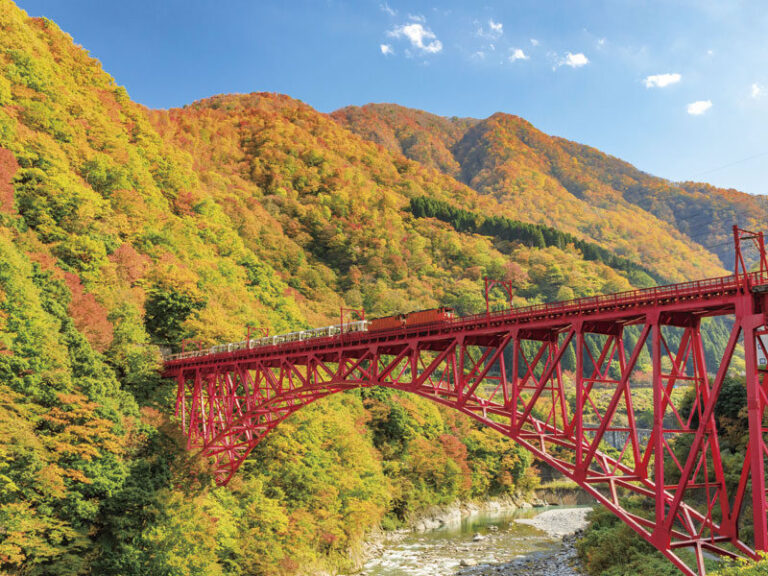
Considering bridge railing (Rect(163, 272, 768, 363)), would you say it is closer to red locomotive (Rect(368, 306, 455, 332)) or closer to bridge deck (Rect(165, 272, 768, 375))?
bridge deck (Rect(165, 272, 768, 375))

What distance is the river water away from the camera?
3591 cm

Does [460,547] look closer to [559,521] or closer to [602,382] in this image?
[559,521]

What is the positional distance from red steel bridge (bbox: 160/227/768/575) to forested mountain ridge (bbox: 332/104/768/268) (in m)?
121

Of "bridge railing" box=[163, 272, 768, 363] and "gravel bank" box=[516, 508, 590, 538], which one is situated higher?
"bridge railing" box=[163, 272, 768, 363]

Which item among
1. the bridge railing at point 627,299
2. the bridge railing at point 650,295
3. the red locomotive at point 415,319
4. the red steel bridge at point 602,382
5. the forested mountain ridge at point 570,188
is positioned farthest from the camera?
the forested mountain ridge at point 570,188

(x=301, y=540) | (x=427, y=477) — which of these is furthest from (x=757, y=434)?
(x=427, y=477)

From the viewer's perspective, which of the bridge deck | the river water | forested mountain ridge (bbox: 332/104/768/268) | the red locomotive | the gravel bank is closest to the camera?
the bridge deck

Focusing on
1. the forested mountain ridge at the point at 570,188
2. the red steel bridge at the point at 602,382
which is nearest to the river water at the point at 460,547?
the red steel bridge at the point at 602,382

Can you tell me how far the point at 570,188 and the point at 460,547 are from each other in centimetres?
15899

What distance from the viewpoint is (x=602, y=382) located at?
789 inches

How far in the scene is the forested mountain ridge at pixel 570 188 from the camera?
154m

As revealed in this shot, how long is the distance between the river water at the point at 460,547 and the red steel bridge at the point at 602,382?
10.0 meters

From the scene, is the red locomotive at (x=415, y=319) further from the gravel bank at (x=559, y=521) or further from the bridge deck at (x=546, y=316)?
the gravel bank at (x=559, y=521)

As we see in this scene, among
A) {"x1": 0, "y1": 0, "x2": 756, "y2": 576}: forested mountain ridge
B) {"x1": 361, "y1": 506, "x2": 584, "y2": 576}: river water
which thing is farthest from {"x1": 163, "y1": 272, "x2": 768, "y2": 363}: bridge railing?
{"x1": 361, "y1": 506, "x2": 584, "y2": 576}: river water
